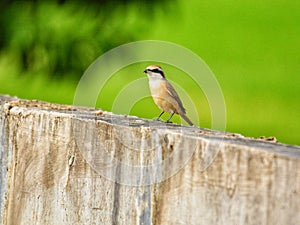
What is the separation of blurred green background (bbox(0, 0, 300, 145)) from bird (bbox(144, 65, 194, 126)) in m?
4.16

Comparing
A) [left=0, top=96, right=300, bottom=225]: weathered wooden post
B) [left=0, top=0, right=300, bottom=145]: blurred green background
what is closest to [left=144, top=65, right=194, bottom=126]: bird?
[left=0, top=96, right=300, bottom=225]: weathered wooden post

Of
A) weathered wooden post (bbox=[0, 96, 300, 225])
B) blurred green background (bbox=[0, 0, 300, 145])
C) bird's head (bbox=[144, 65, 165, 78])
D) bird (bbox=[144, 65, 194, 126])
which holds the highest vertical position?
blurred green background (bbox=[0, 0, 300, 145])

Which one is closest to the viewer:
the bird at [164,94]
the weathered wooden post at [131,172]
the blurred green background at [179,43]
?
the weathered wooden post at [131,172]

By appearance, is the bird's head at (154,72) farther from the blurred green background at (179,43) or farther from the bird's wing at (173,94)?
the blurred green background at (179,43)

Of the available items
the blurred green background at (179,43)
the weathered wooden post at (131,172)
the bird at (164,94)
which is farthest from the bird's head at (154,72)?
the blurred green background at (179,43)

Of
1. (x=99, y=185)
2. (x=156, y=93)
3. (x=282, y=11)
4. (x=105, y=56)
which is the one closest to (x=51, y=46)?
(x=105, y=56)

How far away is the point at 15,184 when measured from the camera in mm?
3330

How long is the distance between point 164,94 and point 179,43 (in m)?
16.9

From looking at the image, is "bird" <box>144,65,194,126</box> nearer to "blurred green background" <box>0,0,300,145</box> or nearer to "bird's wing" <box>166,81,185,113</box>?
"bird's wing" <box>166,81,185,113</box>

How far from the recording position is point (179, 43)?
2070 centimetres

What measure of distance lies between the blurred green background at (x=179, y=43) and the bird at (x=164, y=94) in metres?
4.16

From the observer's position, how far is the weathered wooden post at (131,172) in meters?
2.22

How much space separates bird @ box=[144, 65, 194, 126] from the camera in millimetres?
3846

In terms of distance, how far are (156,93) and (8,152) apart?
85 centimetres
